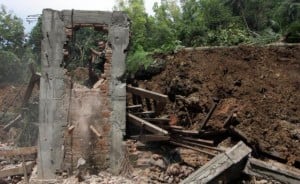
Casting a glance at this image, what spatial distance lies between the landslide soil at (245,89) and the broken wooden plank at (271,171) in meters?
0.96

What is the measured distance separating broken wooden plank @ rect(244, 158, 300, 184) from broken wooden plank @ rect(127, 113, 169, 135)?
2070mm

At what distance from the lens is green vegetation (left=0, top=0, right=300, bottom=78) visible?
17.0 meters

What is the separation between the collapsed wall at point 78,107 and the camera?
10.9 meters

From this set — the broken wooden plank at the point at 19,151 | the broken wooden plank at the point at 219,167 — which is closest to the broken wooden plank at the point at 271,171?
the broken wooden plank at the point at 219,167

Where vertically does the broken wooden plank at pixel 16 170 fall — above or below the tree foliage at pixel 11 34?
below

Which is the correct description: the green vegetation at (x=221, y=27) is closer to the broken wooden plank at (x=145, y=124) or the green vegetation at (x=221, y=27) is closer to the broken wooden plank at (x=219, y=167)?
the broken wooden plank at (x=145, y=124)

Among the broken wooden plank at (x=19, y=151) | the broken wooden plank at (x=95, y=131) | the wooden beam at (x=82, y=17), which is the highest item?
the wooden beam at (x=82, y=17)

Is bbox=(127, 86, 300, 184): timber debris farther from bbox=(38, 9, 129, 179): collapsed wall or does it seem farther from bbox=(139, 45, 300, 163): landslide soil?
bbox=(38, 9, 129, 179): collapsed wall

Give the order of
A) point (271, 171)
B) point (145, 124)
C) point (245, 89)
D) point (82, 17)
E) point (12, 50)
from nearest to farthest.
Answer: point (271, 171) < point (82, 17) < point (145, 124) < point (245, 89) < point (12, 50)

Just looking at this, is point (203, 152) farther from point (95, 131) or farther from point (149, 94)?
point (95, 131)

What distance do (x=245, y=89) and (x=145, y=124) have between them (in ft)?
11.9

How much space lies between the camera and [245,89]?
13266mm

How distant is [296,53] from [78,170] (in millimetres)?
7740

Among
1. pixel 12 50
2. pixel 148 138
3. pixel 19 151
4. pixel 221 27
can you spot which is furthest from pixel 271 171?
pixel 12 50
